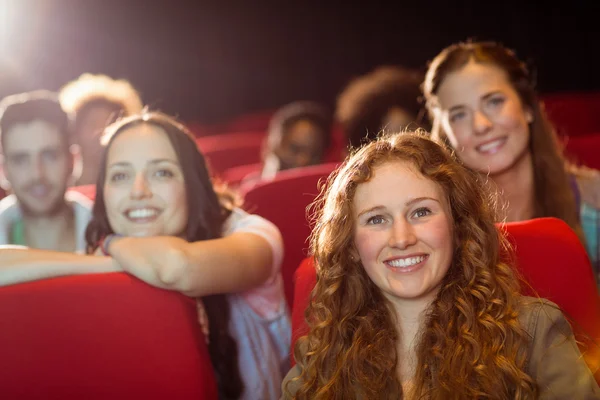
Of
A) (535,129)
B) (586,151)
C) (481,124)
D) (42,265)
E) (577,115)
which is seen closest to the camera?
(42,265)

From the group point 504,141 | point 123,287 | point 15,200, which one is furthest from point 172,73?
point 123,287

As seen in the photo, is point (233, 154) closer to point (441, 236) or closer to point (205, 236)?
point (205, 236)

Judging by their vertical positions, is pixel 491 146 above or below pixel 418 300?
above

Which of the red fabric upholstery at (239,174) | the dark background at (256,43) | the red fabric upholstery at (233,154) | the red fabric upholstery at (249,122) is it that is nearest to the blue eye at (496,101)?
the red fabric upholstery at (239,174)

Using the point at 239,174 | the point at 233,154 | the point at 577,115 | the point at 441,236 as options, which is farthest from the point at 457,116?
the point at 577,115

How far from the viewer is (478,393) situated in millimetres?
1003

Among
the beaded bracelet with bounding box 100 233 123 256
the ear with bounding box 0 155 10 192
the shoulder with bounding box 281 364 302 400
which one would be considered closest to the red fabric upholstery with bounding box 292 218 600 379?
the shoulder with bounding box 281 364 302 400

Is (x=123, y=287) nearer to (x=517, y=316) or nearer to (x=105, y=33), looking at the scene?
(x=517, y=316)

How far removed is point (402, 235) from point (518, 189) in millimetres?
692

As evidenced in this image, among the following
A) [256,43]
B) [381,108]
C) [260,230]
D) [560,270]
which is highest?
[256,43]

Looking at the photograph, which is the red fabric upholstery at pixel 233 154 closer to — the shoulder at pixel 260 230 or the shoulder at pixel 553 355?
the shoulder at pixel 260 230

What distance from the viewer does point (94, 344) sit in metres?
1.09

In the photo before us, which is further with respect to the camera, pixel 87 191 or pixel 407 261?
pixel 87 191

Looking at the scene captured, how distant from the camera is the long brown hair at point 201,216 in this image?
1397 mm
